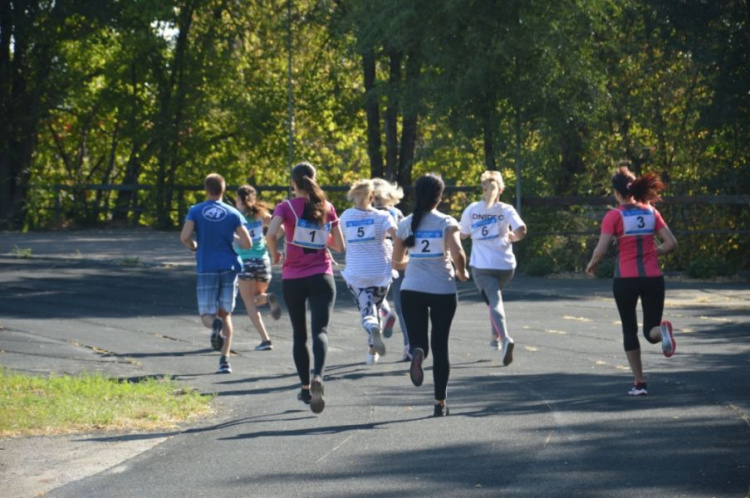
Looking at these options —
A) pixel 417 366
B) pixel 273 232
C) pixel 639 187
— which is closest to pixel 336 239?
pixel 273 232

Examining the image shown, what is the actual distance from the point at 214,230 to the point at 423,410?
11.6 feet

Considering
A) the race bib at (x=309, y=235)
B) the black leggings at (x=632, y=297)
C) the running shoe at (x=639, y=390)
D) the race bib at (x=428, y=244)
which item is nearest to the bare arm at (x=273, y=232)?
the race bib at (x=309, y=235)

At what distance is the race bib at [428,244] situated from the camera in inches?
383

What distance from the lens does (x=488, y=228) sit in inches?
504

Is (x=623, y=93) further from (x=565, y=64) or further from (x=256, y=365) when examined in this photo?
(x=256, y=365)

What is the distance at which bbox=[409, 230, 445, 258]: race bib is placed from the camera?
9734 mm

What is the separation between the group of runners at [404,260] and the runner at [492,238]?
1cm

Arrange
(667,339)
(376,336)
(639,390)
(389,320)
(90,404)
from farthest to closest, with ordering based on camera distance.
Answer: (389,320), (376,336), (667,339), (639,390), (90,404)

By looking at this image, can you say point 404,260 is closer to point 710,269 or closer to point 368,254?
point 368,254

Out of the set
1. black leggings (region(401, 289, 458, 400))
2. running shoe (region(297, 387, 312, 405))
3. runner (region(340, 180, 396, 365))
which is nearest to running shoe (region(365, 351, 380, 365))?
runner (region(340, 180, 396, 365))

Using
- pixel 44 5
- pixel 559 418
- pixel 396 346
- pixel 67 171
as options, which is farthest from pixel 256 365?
pixel 67 171

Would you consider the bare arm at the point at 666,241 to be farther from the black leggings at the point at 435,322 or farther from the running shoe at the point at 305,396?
the running shoe at the point at 305,396

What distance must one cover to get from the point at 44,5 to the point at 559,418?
29782mm

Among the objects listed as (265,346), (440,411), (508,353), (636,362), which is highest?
(636,362)
